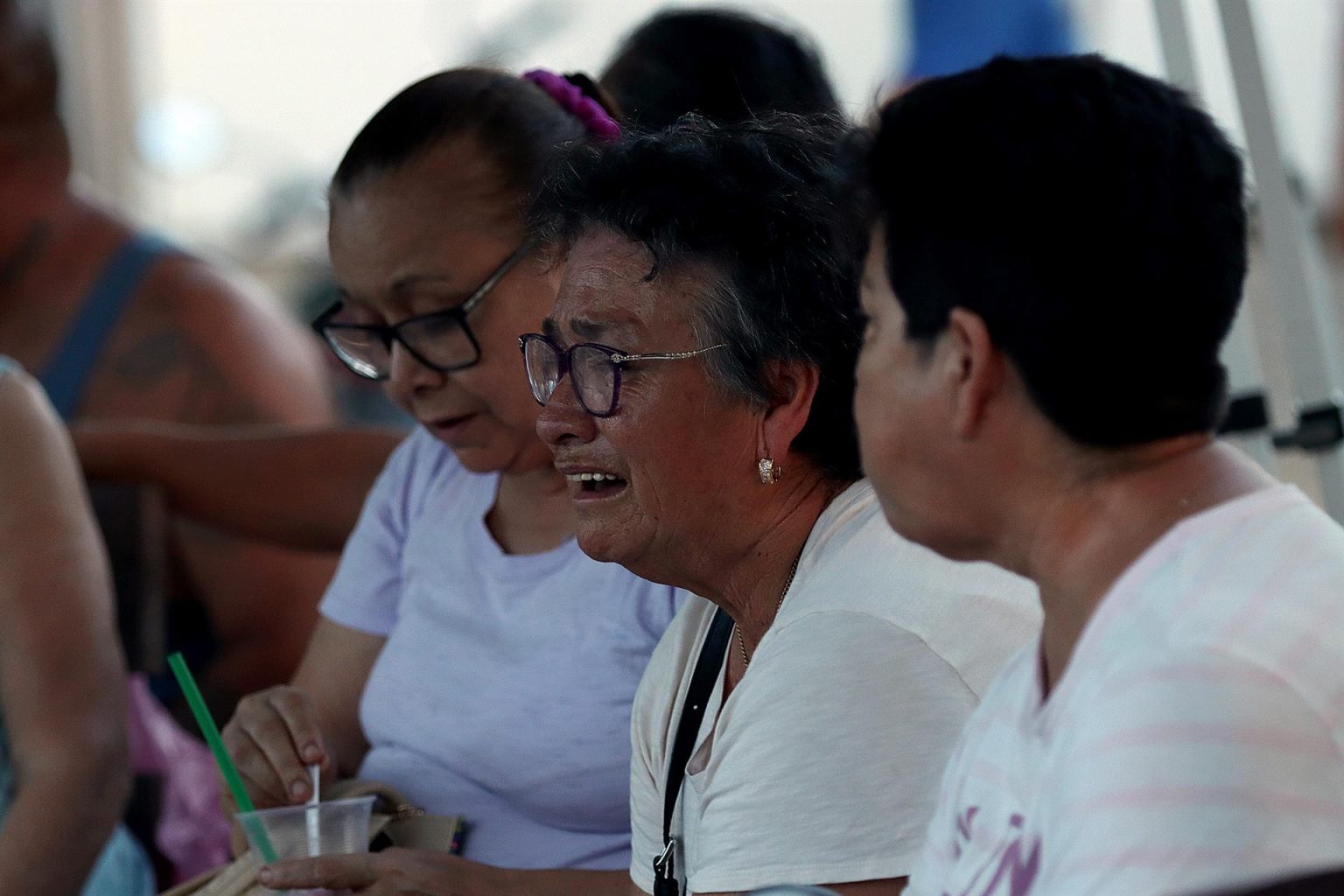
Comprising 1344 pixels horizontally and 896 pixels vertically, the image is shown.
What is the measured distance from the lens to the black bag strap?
1480 millimetres

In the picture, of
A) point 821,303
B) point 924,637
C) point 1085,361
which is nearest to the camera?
point 1085,361

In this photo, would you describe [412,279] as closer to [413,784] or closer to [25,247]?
[413,784]

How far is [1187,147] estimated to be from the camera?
0.97 metres

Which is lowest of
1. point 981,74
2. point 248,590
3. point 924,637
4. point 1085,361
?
point 248,590

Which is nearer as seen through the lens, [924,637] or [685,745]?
[924,637]

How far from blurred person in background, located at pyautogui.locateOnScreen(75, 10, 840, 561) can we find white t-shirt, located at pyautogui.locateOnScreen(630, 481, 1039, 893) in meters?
1.25

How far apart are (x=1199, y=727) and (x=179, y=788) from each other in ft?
6.40

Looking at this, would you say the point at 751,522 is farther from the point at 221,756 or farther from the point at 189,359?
the point at 189,359

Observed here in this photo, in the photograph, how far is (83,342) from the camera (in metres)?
2.89

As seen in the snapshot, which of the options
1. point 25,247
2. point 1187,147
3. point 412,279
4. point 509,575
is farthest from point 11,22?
point 1187,147

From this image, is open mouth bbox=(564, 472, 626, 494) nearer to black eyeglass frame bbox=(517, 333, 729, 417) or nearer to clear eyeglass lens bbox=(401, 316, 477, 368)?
black eyeglass frame bbox=(517, 333, 729, 417)

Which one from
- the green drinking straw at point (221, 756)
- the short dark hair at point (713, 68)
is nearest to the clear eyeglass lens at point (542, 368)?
the green drinking straw at point (221, 756)

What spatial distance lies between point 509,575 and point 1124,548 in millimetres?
1068

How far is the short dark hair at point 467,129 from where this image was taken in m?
1.87
